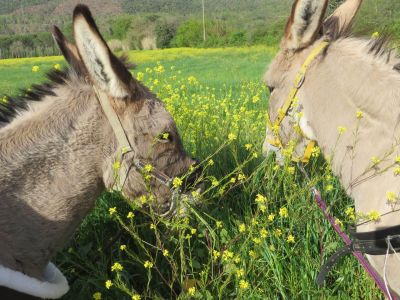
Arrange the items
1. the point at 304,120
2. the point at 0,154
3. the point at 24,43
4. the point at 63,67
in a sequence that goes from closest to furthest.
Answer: the point at 0,154, the point at 63,67, the point at 304,120, the point at 24,43

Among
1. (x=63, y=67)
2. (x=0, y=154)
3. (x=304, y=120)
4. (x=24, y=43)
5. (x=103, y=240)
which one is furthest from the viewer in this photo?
(x=24, y=43)

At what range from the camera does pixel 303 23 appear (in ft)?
8.64

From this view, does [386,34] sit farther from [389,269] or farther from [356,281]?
[356,281]

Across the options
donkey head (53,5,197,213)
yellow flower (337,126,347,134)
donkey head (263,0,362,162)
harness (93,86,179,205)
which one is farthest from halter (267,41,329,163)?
harness (93,86,179,205)

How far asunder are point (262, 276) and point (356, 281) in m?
0.64

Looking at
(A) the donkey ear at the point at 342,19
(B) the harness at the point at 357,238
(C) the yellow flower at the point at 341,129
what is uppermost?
(A) the donkey ear at the point at 342,19

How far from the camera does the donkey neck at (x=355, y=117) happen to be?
225 cm

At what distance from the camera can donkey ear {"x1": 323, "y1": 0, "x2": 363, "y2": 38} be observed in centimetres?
278

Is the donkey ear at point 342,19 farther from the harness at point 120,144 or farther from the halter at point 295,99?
the harness at point 120,144

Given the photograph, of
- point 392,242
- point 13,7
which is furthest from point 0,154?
point 13,7

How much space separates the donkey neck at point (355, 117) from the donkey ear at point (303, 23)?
6.5 inches

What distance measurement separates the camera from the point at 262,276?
10.4 ft

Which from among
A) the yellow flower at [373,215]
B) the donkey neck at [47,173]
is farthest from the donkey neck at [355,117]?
the donkey neck at [47,173]

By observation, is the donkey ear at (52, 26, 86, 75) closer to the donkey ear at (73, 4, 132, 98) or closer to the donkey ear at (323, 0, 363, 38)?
the donkey ear at (73, 4, 132, 98)
